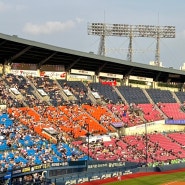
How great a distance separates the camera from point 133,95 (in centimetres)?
7481

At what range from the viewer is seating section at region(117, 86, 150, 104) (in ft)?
241

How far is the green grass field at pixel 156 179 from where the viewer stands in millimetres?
46250

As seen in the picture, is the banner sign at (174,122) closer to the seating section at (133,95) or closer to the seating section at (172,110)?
the seating section at (172,110)

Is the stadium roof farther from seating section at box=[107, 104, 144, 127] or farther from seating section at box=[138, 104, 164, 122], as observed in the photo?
seating section at box=[107, 104, 144, 127]

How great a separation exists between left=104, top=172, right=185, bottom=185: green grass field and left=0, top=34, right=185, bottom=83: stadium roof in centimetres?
2371

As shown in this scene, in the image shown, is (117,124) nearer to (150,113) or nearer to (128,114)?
(128,114)

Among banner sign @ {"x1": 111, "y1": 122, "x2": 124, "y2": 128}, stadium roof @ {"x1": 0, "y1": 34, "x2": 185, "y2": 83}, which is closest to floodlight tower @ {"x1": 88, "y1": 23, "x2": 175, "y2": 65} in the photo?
stadium roof @ {"x1": 0, "y1": 34, "x2": 185, "y2": 83}

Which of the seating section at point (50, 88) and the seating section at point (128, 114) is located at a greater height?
the seating section at point (50, 88)

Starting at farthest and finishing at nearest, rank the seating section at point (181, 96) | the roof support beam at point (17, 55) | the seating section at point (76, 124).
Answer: the seating section at point (181, 96) < the roof support beam at point (17, 55) < the seating section at point (76, 124)

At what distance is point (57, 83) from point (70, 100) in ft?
13.8

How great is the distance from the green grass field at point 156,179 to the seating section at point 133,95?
2314 centimetres

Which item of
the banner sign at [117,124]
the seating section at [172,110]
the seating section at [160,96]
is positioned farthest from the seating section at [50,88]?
the seating section at [172,110]

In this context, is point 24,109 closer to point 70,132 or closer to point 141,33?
point 70,132

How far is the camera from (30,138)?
49.5 m
